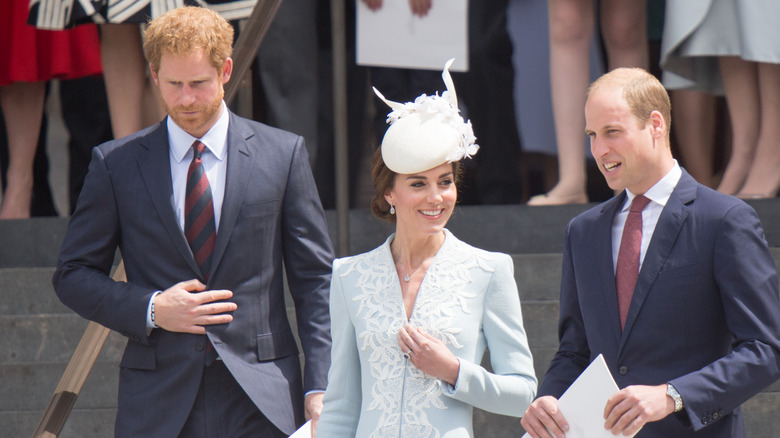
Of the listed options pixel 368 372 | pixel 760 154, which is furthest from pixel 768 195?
pixel 368 372

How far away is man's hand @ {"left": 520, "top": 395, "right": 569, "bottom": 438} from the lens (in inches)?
100

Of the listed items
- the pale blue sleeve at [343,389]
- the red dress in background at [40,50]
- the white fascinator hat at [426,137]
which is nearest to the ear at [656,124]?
the white fascinator hat at [426,137]

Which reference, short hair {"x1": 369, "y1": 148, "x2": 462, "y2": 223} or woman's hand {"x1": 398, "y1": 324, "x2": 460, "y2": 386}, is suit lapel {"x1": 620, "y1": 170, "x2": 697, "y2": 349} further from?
short hair {"x1": 369, "y1": 148, "x2": 462, "y2": 223}

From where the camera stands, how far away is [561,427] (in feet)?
8.35

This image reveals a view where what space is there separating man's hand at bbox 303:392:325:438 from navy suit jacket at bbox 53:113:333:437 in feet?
0.08

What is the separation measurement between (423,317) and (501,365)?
215 millimetres

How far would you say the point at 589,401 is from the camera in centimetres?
249

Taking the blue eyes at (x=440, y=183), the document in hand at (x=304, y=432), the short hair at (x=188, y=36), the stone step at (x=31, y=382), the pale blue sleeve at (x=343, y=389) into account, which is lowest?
the stone step at (x=31, y=382)

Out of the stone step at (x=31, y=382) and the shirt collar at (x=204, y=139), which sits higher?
the shirt collar at (x=204, y=139)

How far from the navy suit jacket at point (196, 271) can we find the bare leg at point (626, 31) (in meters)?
2.54

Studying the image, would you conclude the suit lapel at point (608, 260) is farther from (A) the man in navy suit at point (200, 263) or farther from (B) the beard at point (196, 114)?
(B) the beard at point (196, 114)

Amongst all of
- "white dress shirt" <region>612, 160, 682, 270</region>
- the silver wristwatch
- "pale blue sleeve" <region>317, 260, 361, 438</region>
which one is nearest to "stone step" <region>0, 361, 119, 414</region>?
"pale blue sleeve" <region>317, 260, 361, 438</region>

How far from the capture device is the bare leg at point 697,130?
5.62 m

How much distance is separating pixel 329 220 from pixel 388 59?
77cm
